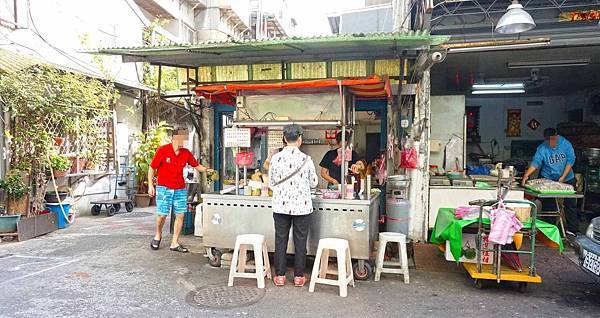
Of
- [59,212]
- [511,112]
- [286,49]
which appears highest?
[286,49]

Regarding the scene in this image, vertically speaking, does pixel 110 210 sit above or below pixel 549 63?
below

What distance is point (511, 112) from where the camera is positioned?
1216 centimetres

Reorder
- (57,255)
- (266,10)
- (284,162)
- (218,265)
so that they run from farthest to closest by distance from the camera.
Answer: (266,10) < (57,255) < (218,265) < (284,162)

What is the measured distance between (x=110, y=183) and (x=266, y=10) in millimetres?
14360

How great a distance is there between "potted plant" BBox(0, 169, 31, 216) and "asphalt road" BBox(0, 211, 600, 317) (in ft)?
3.75

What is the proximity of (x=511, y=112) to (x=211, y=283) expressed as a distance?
34.5 ft

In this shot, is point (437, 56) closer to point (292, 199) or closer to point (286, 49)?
point (286, 49)

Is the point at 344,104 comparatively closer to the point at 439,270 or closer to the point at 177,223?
the point at 439,270

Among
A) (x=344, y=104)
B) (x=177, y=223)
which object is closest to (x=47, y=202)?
(x=177, y=223)

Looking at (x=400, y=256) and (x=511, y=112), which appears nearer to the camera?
(x=400, y=256)

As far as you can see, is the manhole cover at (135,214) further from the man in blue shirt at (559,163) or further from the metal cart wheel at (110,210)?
the man in blue shirt at (559,163)

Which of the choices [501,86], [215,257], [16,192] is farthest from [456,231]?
[501,86]

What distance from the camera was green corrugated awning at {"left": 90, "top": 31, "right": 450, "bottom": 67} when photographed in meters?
4.96

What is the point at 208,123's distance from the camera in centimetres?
769
